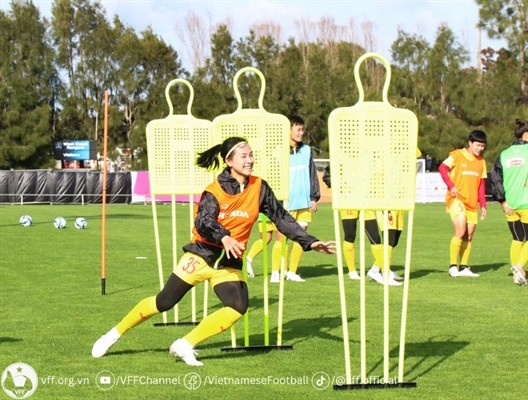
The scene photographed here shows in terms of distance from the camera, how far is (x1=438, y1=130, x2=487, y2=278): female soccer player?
52.8 ft

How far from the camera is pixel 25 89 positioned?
70625mm

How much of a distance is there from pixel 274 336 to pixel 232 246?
8.34ft

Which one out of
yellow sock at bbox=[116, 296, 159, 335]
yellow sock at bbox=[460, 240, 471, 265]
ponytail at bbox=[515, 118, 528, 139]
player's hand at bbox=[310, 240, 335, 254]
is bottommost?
yellow sock at bbox=[460, 240, 471, 265]

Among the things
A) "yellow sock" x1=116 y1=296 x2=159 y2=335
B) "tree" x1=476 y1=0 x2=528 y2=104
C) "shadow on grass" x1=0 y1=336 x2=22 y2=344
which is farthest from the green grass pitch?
"tree" x1=476 y1=0 x2=528 y2=104

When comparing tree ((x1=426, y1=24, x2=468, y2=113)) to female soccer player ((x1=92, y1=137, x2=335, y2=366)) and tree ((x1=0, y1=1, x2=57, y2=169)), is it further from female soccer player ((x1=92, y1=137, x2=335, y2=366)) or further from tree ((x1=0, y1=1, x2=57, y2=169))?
female soccer player ((x1=92, y1=137, x2=335, y2=366))

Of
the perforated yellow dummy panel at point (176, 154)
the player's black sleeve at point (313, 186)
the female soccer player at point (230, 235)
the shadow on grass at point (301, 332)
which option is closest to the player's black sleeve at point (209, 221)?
the female soccer player at point (230, 235)

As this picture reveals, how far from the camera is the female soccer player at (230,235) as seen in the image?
8344mm

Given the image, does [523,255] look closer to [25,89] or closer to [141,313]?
[141,313]

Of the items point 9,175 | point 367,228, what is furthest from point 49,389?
point 9,175

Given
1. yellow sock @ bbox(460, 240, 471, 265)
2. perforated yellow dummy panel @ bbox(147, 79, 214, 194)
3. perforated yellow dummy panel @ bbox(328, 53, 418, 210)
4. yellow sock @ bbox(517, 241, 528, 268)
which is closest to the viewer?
perforated yellow dummy panel @ bbox(328, 53, 418, 210)

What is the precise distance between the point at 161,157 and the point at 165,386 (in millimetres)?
3746

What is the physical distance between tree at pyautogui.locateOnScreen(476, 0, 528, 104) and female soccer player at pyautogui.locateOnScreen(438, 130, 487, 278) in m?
45.9

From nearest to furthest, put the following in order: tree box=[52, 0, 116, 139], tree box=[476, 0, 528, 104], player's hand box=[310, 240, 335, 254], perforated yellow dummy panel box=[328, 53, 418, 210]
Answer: perforated yellow dummy panel box=[328, 53, 418, 210], player's hand box=[310, 240, 335, 254], tree box=[476, 0, 528, 104], tree box=[52, 0, 116, 139]

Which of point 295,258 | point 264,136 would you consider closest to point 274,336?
point 264,136
